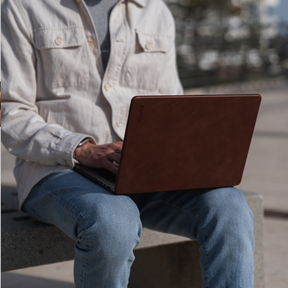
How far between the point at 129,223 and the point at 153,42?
0.90 m

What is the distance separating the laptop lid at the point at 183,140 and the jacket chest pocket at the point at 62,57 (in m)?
0.58

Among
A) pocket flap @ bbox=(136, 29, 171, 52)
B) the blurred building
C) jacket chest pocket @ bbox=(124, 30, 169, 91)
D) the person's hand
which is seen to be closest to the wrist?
the person's hand

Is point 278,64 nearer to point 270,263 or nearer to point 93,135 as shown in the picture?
point 270,263

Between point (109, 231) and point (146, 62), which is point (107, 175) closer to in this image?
point (109, 231)

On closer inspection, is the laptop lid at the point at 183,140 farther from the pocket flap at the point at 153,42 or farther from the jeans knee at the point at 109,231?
→ the pocket flap at the point at 153,42

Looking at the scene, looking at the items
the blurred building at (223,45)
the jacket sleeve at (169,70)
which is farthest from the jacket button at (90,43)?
the blurred building at (223,45)

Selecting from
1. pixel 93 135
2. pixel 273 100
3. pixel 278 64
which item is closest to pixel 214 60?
pixel 273 100

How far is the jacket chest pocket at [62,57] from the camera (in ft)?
6.07

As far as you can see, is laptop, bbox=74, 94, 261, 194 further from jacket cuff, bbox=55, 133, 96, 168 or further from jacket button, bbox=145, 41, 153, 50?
jacket button, bbox=145, 41, 153, 50

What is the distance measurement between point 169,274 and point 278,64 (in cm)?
1313

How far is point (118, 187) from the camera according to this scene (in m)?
Answer: 1.46

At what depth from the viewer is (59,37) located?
186 cm

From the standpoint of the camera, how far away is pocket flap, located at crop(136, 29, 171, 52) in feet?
6.64

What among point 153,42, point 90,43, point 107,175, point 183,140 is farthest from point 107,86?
point 183,140
